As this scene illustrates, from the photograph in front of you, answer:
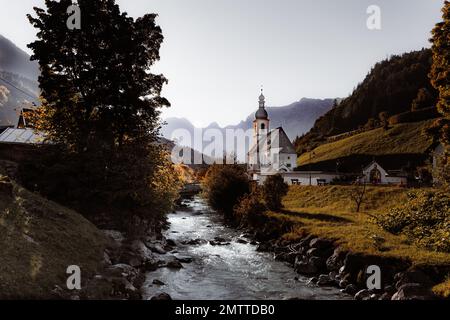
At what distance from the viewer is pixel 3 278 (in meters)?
13.4

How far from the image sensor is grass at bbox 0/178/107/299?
1395cm

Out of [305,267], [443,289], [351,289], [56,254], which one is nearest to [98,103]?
[56,254]

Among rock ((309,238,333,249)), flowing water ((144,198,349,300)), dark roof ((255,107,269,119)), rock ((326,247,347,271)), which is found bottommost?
flowing water ((144,198,349,300))

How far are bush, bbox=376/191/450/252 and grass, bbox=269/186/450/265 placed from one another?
3.05ft

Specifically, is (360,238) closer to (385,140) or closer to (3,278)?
(3,278)

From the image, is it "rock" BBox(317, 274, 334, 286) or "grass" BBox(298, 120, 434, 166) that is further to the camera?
"grass" BBox(298, 120, 434, 166)

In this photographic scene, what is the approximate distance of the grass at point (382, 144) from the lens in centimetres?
9131

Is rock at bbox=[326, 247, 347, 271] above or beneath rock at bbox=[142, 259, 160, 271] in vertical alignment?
above

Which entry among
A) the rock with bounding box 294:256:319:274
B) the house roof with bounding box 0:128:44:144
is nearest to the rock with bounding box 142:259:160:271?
the rock with bounding box 294:256:319:274

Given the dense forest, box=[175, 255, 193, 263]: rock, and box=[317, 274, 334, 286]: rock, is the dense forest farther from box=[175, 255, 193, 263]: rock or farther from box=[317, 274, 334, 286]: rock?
box=[317, 274, 334, 286]: rock

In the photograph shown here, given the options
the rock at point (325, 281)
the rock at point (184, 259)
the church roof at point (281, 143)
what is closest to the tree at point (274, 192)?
the rock at point (184, 259)

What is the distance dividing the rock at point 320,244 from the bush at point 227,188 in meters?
22.0

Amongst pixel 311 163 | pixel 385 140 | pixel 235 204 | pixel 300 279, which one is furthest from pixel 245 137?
pixel 300 279

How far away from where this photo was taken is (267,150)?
10306 centimetres
